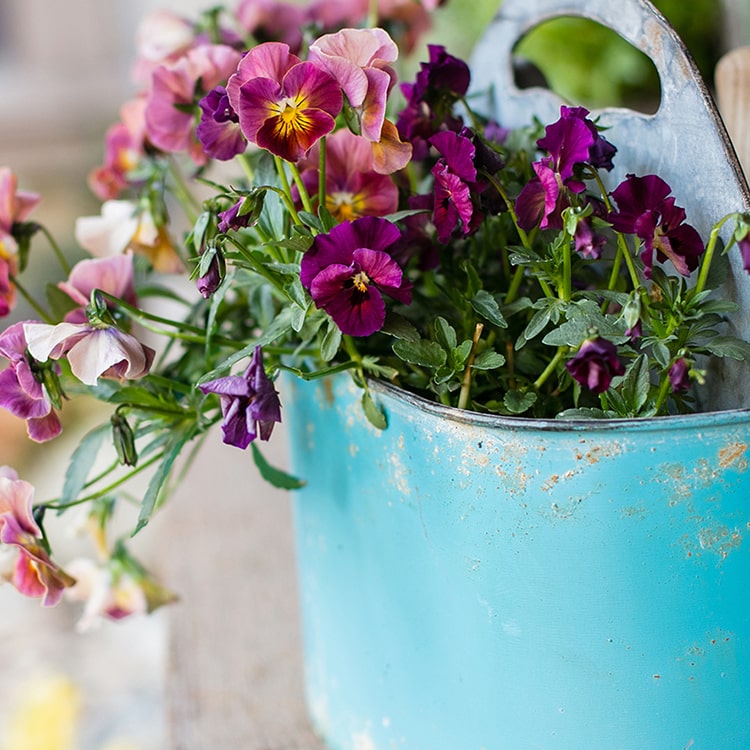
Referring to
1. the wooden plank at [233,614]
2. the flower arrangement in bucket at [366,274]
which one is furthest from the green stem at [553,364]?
the wooden plank at [233,614]

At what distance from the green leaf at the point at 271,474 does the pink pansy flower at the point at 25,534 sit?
111 millimetres

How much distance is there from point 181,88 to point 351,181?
12cm

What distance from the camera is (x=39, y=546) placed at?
45 cm

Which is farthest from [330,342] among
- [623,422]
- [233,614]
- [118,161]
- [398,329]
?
[233,614]

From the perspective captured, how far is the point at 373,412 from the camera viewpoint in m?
0.43

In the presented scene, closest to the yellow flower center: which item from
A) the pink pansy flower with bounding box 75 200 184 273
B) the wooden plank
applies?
the pink pansy flower with bounding box 75 200 184 273

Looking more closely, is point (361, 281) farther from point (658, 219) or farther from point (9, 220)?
point (9, 220)

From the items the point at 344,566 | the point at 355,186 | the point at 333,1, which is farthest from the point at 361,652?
the point at 333,1

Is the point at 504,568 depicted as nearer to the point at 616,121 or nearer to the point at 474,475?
the point at 474,475

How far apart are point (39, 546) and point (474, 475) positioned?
8.6 inches

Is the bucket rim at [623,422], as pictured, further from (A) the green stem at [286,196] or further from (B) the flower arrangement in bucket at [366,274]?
(A) the green stem at [286,196]

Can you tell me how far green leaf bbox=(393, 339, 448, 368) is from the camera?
405 mm

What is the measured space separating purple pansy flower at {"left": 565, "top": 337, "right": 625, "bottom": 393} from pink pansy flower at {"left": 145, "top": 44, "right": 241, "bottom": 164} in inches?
10.8

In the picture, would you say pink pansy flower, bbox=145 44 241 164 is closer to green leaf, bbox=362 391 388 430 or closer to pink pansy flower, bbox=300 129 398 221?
pink pansy flower, bbox=300 129 398 221
